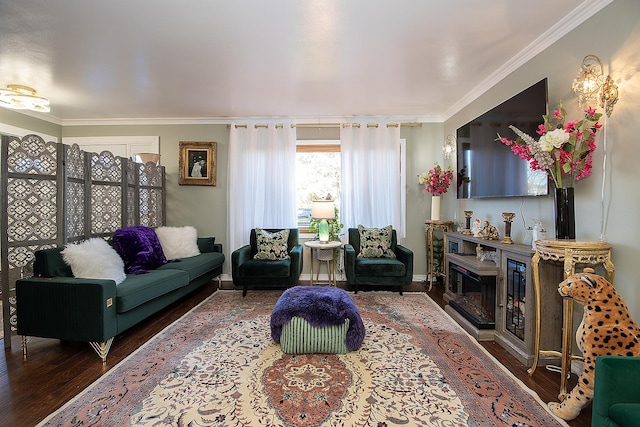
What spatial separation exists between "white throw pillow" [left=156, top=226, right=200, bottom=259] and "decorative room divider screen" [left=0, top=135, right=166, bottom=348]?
473 mm

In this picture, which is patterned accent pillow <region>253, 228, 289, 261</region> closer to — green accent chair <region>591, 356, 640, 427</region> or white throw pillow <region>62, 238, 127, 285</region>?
white throw pillow <region>62, 238, 127, 285</region>

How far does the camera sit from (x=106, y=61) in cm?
290

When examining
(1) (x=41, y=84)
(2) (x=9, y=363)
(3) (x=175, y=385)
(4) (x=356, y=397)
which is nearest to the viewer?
(4) (x=356, y=397)

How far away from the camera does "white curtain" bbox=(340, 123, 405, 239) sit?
4.57m

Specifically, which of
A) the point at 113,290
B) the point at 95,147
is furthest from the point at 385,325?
the point at 95,147

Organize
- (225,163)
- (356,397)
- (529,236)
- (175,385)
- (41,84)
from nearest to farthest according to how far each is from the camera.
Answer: (356,397) → (175,385) → (529,236) → (41,84) → (225,163)

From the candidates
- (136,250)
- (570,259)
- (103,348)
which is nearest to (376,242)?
(570,259)

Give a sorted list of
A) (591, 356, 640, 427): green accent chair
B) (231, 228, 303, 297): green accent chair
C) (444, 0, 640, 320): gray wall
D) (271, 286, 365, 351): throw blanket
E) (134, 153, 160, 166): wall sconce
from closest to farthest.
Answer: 1. (591, 356, 640, 427): green accent chair
2. (444, 0, 640, 320): gray wall
3. (271, 286, 365, 351): throw blanket
4. (231, 228, 303, 297): green accent chair
5. (134, 153, 160, 166): wall sconce

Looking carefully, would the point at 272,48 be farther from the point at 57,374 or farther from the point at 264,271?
the point at 57,374

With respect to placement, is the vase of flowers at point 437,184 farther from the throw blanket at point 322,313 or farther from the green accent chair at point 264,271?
the throw blanket at point 322,313

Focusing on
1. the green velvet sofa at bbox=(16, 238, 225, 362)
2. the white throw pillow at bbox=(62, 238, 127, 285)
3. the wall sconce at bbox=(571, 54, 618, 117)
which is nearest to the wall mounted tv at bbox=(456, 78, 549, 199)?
the wall sconce at bbox=(571, 54, 618, 117)

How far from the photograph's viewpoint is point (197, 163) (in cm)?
476

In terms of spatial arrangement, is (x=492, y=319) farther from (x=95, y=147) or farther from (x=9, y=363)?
(x=95, y=147)

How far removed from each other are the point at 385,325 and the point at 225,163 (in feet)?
11.3
